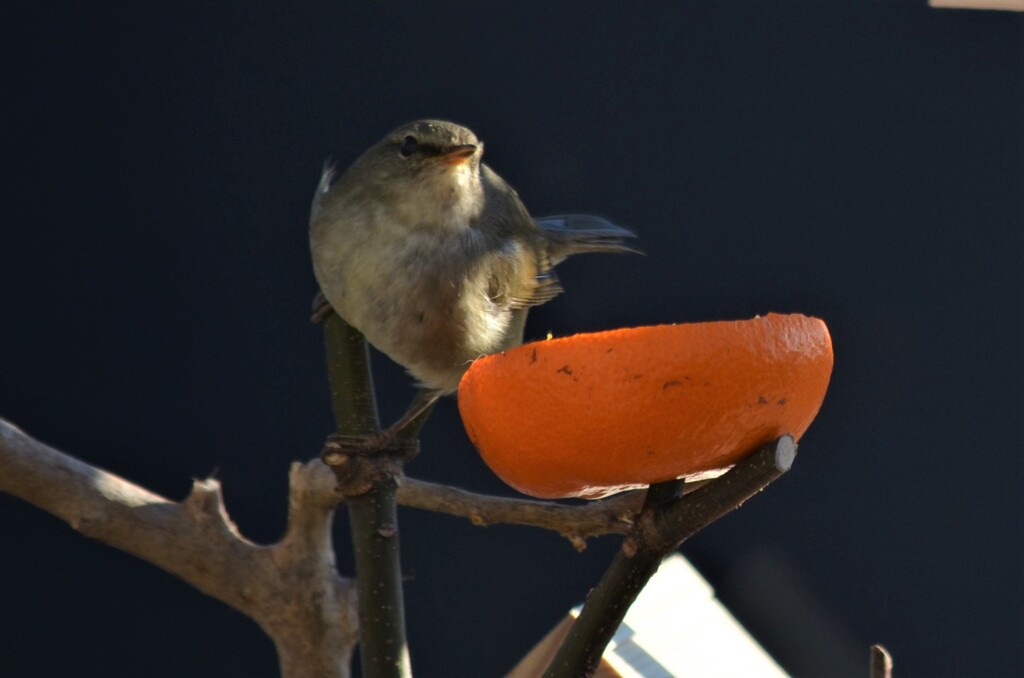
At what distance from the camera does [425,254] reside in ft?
3.32

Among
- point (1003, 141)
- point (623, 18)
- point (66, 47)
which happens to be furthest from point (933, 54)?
point (66, 47)

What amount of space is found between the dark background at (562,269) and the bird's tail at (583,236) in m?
0.70

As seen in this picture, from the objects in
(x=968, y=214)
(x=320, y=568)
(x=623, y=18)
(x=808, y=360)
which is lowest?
(x=808, y=360)

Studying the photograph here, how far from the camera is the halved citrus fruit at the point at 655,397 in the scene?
0.62 meters

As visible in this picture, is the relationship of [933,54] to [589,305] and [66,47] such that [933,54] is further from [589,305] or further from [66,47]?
[66,47]

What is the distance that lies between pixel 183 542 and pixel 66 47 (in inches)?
45.2

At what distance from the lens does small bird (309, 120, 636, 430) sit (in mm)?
980

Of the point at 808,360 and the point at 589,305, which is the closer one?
the point at 808,360

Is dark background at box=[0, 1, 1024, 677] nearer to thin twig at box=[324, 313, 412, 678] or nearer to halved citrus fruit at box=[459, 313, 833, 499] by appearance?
thin twig at box=[324, 313, 412, 678]

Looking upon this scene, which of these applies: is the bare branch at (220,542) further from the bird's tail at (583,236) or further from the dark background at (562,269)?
the dark background at (562,269)

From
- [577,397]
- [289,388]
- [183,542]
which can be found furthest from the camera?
[289,388]

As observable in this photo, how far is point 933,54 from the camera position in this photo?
2.09m

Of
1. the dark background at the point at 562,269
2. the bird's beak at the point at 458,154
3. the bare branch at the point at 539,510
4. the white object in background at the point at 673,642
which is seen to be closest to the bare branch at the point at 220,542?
the bare branch at the point at 539,510

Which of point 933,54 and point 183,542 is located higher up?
point 933,54
